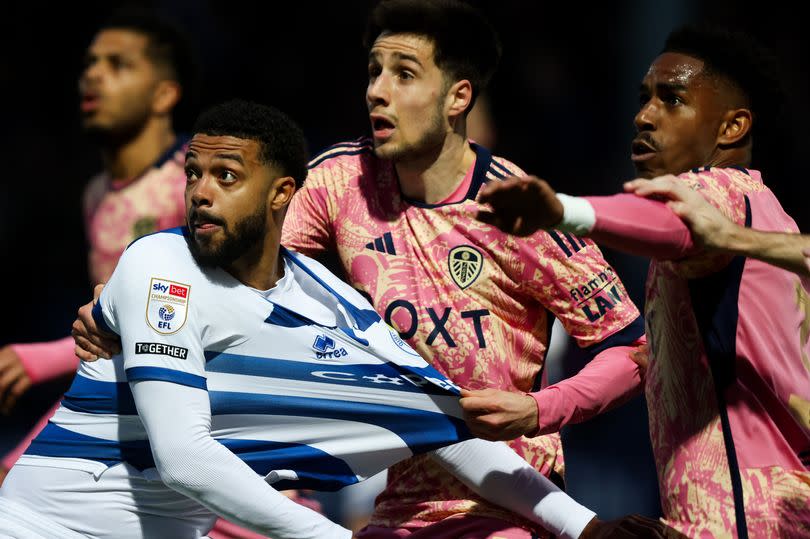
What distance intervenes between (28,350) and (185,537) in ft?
5.24

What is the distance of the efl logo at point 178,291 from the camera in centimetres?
363

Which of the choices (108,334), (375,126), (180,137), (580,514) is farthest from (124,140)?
(580,514)

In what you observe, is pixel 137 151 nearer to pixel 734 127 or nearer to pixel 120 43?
pixel 120 43

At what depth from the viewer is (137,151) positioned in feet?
20.4

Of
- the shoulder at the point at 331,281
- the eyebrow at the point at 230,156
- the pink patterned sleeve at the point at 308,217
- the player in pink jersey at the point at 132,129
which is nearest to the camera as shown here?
the eyebrow at the point at 230,156

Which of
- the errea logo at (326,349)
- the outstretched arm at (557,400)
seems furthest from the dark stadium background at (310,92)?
the errea logo at (326,349)

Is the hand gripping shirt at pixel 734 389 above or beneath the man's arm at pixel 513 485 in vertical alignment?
above

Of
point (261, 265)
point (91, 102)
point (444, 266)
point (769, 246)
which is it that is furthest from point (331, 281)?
point (91, 102)

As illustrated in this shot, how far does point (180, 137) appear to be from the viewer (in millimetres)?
6367

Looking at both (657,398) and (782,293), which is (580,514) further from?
(782,293)

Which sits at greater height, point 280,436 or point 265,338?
point 265,338

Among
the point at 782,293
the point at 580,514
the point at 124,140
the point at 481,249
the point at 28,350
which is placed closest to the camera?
the point at 782,293

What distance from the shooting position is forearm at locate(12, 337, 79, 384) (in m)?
5.14

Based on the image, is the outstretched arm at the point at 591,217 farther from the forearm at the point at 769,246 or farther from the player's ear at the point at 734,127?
the player's ear at the point at 734,127
